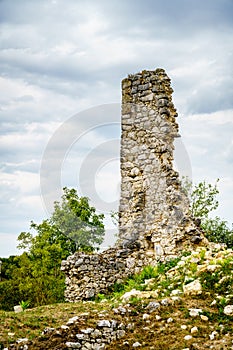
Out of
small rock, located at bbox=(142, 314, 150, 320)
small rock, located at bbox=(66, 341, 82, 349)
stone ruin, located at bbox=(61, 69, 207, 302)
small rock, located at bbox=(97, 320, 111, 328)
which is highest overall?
stone ruin, located at bbox=(61, 69, 207, 302)

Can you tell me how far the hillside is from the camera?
8703mm

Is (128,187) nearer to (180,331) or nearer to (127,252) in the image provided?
(127,252)

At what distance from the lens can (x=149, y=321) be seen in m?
9.48

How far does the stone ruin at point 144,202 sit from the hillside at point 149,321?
2.82 m

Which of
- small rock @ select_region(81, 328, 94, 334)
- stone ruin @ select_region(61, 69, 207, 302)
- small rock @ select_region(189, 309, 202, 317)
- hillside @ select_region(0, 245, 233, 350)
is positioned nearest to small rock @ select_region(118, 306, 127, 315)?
hillside @ select_region(0, 245, 233, 350)

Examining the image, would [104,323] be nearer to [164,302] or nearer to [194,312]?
[164,302]

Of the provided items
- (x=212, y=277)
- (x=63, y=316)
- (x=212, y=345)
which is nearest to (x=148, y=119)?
(x=212, y=277)

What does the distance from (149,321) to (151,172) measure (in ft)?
20.4

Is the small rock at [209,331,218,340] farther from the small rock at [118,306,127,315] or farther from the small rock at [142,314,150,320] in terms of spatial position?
the small rock at [118,306,127,315]

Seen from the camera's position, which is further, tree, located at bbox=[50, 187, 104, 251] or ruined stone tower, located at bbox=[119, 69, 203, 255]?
A: tree, located at bbox=[50, 187, 104, 251]

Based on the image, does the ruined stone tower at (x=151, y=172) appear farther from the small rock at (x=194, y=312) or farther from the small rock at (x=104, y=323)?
the small rock at (x=104, y=323)

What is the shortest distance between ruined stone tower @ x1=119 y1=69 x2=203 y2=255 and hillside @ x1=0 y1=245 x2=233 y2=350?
292 cm

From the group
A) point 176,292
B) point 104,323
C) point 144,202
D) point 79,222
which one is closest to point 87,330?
point 104,323

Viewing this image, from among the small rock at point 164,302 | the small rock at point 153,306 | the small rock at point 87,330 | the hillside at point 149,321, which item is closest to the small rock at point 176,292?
the hillside at point 149,321
